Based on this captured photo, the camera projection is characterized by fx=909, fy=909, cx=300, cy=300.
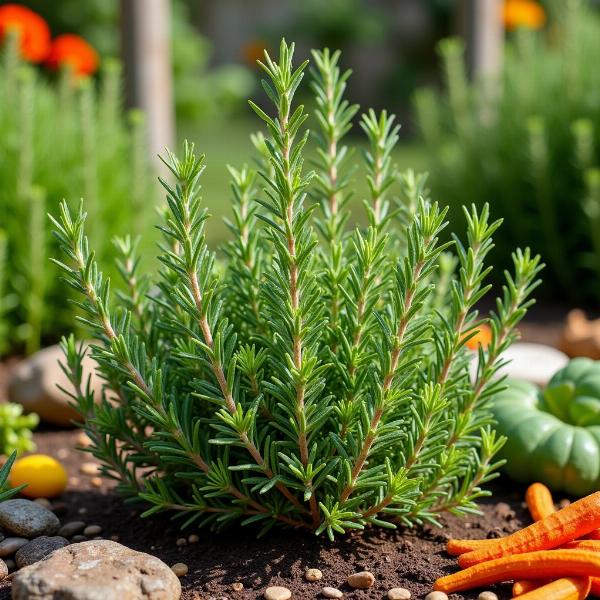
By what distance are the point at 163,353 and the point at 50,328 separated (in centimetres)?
211

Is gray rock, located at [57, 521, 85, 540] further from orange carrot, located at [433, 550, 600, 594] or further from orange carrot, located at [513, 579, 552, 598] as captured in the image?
orange carrot, located at [513, 579, 552, 598]

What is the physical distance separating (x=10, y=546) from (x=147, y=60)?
335 centimetres

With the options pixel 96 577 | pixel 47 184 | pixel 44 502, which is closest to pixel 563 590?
pixel 96 577

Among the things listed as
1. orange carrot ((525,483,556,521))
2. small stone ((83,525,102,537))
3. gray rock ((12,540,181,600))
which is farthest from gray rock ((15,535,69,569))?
orange carrot ((525,483,556,521))

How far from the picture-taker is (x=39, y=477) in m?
2.66

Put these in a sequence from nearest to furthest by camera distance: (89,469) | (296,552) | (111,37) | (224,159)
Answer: (296,552), (89,469), (111,37), (224,159)

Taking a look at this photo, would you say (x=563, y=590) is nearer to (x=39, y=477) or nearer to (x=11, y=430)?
(x=39, y=477)

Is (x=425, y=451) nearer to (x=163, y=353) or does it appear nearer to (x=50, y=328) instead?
(x=163, y=353)

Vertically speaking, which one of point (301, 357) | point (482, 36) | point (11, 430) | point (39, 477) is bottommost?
point (39, 477)

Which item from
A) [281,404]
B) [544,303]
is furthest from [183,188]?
[544,303]

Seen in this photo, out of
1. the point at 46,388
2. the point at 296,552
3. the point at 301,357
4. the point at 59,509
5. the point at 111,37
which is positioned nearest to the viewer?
the point at 301,357

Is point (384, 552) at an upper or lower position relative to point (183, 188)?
lower

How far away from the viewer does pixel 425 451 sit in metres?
2.13

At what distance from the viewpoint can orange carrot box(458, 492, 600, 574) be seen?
6.78 ft
